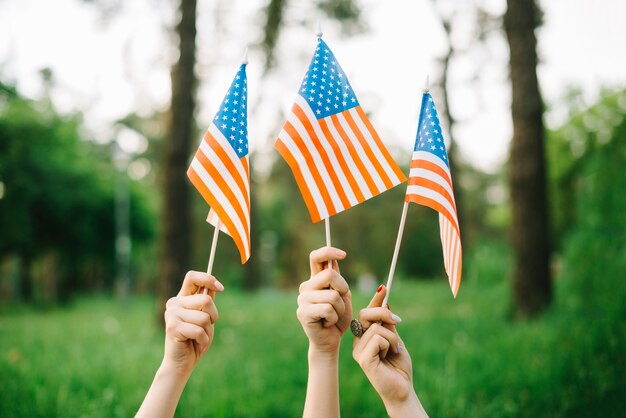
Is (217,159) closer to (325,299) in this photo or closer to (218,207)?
(218,207)

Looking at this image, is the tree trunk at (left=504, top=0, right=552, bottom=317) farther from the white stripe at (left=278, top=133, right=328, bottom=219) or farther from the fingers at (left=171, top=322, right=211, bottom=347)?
the fingers at (left=171, top=322, right=211, bottom=347)

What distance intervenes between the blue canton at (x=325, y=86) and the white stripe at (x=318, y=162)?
9 cm

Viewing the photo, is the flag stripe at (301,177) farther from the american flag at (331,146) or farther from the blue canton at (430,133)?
the blue canton at (430,133)

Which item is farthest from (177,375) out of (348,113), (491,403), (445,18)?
(445,18)

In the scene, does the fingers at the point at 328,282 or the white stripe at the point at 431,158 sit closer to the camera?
the fingers at the point at 328,282

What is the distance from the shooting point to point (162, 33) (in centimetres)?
1470

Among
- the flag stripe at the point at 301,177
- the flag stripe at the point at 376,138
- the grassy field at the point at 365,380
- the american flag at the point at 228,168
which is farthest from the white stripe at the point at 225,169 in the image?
the grassy field at the point at 365,380

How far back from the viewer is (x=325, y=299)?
1.69 m

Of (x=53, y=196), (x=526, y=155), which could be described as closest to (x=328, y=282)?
(x=526, y=155)

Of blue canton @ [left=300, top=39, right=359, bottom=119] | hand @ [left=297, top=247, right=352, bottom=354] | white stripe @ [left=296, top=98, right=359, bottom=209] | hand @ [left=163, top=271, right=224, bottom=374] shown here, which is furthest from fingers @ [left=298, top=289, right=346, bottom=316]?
blue canton @ [left=300, top=39, right=359, bottom=119]

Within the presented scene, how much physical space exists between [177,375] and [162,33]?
567 inches

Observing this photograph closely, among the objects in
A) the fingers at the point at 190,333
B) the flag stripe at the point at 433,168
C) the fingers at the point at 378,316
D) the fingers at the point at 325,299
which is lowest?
the fingers at the point at 190,333

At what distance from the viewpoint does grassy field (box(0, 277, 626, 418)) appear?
4199mm

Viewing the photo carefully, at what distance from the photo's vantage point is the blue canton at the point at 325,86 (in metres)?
2.15
